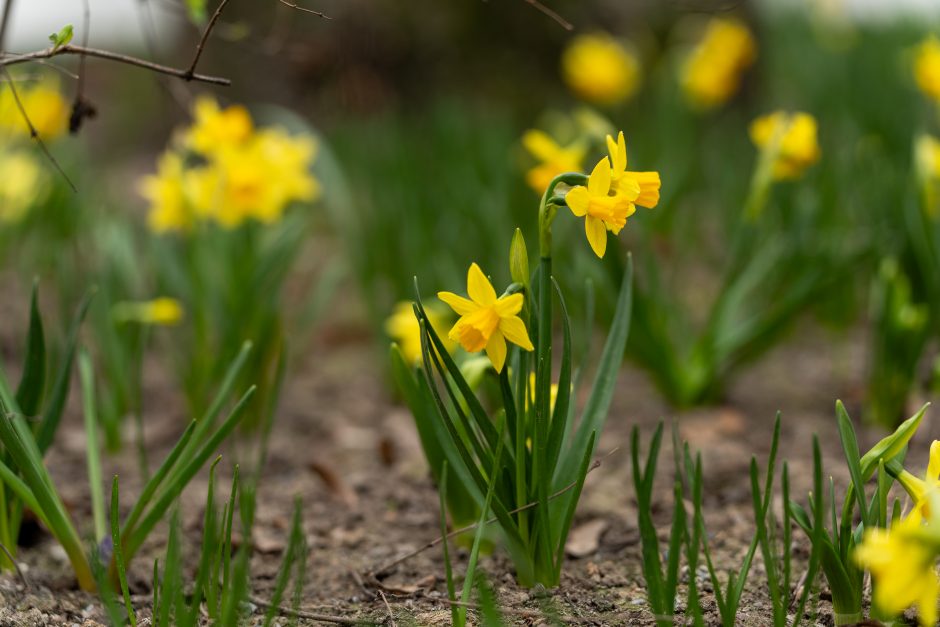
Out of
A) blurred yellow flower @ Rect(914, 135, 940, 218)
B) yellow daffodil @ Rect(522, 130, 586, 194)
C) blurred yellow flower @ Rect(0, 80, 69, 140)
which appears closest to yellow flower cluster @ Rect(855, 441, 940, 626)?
yellow daffodil @ Rect(522, 130, 586, 194)

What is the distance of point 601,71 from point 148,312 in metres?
2.49

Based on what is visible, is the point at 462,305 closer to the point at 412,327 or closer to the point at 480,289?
the point at 480,289

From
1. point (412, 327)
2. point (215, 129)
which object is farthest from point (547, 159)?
point (215, 129)

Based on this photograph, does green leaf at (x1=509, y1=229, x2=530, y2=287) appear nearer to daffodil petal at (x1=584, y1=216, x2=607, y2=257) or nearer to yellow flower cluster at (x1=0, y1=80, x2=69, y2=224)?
daffodil petal at (x1=584, y1=216, x2=607, y2=257)

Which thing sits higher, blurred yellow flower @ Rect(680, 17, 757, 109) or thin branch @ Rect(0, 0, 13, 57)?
blurred yellow flower @ Rect(680, 17, 757, 109)

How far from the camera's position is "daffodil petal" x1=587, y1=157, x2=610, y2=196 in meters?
1.08

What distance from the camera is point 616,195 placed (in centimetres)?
111

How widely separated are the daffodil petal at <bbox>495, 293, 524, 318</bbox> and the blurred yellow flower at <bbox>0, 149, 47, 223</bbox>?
243 centimetres

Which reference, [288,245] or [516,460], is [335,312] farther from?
[516,460]

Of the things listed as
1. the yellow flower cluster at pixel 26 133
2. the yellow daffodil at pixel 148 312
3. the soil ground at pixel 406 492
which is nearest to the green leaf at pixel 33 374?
the soil ground at pixel 406 492

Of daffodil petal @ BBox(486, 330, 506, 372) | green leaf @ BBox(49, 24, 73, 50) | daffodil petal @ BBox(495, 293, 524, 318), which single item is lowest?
daffodil petal @ BBox(486, 330, 506, 372)

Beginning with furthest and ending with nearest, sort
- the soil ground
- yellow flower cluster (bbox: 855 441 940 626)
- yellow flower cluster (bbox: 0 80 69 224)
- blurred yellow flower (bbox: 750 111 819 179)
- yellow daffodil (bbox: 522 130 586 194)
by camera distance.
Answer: yellow flower cluster (bbox: 0 80 69 224) < blurred yellow flower (bbox: 750 111 819 179) < yellow daffodil (bbox: 522 130 586 194) < the soil ground < yellow flower cluster (bbox: 855 441 940 626)

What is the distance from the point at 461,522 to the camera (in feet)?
5.16

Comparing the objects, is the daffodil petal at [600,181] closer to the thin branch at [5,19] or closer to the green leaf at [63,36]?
the green leaf at [63,36]
